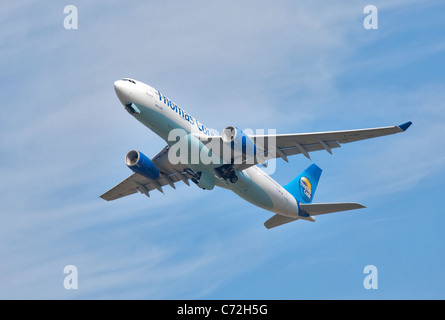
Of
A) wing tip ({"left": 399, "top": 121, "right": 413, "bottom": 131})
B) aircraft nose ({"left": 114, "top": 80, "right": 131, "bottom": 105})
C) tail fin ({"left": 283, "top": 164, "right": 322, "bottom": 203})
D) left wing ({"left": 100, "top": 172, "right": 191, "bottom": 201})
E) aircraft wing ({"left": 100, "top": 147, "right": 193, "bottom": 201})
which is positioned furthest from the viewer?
tail fin ({"left": 283, "top": 164, "right": 322, "bottom": 203})

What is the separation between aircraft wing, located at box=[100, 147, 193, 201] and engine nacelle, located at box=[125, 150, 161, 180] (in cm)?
160

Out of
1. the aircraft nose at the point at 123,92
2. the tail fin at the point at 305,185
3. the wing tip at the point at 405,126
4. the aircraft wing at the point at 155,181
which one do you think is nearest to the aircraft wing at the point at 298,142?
the wing tip at the point at 405,126

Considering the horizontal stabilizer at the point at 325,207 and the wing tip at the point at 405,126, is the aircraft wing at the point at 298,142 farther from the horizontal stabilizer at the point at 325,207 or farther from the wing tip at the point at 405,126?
the horizontal stabilizer at the point at 325,207

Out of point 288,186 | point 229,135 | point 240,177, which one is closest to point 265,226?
point 288,186

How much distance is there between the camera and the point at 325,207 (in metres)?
50.2

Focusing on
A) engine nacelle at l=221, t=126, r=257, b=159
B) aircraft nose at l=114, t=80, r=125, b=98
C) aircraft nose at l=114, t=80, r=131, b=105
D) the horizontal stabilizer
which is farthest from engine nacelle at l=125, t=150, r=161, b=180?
the horizontal stabilizer

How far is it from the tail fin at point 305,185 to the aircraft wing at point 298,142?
7220 mm

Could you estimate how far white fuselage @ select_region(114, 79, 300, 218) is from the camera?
136ft

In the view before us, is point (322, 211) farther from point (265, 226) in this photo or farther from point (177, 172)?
point (177, 172)

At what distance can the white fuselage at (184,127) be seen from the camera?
4147 centimetres

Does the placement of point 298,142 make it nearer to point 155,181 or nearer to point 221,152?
point 221,152

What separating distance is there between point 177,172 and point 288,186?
9.26 m

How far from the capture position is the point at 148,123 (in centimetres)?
4225

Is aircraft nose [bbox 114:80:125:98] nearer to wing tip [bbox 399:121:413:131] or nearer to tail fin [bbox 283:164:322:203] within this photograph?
wing tip [bbox 399:121:413:131]
